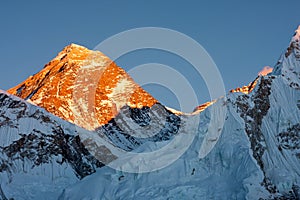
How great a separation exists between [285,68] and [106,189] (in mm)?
49469

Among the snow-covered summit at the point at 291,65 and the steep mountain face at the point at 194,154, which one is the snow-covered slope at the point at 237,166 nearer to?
the steep mountain face at the point at 194,154

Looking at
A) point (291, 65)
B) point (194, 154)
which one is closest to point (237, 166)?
point (194, 154)

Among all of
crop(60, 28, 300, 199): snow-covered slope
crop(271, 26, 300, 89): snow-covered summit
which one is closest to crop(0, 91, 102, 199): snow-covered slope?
crop(60, 28, 300, 199): snow-covered slope

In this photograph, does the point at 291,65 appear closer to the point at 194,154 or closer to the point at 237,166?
the point at 237,166

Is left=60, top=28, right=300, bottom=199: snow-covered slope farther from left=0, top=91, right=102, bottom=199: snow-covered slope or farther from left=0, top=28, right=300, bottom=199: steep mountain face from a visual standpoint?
left=0, top=91, right=102, bottom=199: snow-covered slope

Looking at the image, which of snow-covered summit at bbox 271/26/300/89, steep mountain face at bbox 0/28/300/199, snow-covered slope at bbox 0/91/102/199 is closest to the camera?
steep mountain face at bbox 0/28/300/199

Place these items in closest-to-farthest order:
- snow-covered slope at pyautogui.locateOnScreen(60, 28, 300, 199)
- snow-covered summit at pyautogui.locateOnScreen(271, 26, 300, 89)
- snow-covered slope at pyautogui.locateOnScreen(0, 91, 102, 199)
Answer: snow-covered slope at pyautogui.locateOnScreen(60, 28, 300, 199) → snow-covered summit at pyautogui.locateOnScreen(271, 26, 300, 89) → snow-covered slope at pyautogui.locateOnScreen(0, 91, 102, 199)

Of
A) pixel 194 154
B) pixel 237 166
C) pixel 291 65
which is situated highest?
pixel 291 65

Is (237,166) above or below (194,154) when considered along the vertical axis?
below

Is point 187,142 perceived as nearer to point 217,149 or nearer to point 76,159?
point 217,149

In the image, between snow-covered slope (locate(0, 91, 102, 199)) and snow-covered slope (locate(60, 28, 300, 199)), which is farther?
snow-covered slope (locate(0, 91, 102, 199))

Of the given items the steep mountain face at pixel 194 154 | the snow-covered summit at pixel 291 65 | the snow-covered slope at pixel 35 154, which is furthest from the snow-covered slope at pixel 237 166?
the snow-covered slope at pixel 35 154

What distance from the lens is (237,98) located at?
117m

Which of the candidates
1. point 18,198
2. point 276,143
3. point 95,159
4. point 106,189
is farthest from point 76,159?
point 276,143
